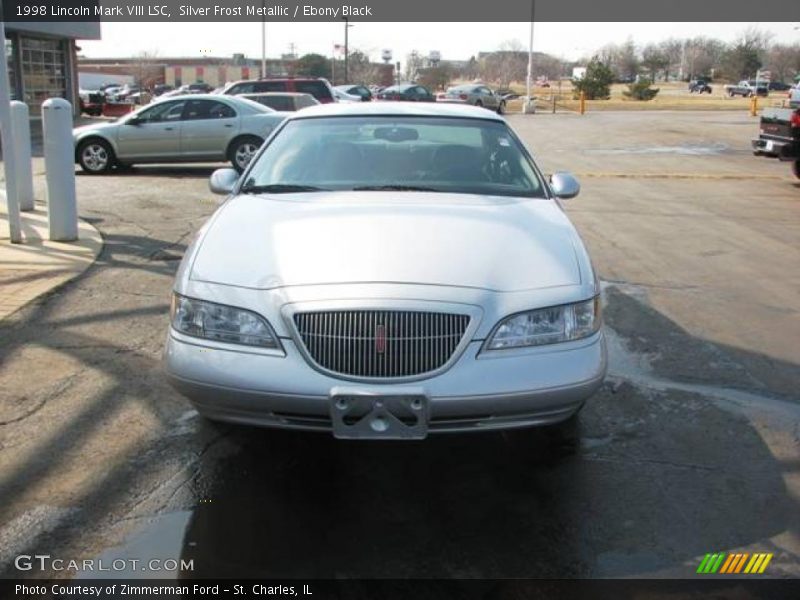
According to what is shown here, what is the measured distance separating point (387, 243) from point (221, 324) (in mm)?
820

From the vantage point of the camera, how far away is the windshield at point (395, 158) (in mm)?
4750

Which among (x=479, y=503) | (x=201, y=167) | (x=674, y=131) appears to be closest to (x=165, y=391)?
(x=479, y=503)

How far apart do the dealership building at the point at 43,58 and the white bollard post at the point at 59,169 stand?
863 inches

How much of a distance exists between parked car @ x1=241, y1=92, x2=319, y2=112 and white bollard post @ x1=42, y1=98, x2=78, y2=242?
1237 centimetres

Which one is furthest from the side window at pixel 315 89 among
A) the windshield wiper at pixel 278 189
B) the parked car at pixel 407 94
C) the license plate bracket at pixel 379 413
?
the license plate bracket at pixel 379 413

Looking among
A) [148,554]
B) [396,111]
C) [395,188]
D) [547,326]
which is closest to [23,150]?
[396,111]

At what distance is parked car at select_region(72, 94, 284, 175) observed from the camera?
50.5ft

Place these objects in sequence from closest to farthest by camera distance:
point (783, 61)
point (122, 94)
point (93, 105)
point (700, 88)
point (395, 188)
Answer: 1. point (395, 188)
2. point (93, 105)
3. point (122, 94)
4. point (700, 88)
5. point (783, 61)

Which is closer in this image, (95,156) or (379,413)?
(379,413)

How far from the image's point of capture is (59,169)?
8.27 meters

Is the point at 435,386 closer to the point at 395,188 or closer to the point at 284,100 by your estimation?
the point at 395,188

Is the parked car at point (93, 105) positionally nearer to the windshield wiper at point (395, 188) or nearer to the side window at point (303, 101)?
the side window at point (303, 101)

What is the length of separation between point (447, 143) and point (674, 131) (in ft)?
83.9

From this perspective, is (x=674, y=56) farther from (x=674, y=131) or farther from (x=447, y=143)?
(x=447, y=143)
